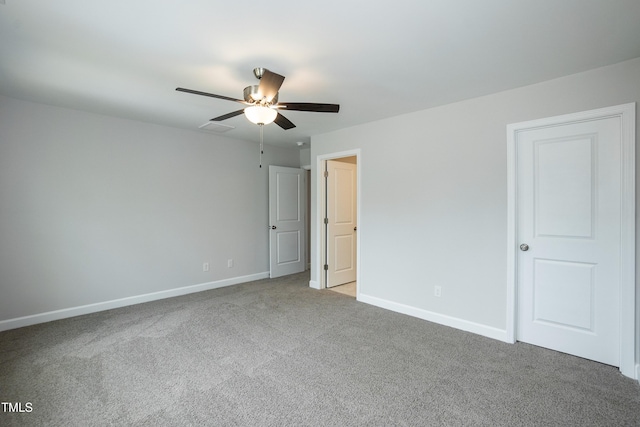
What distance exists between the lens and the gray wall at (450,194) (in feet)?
8.84

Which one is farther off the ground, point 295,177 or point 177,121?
point 177,121

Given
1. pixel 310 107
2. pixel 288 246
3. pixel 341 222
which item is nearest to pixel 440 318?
pixel 341 222

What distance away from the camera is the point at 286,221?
18.4ft

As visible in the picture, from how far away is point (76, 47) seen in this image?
2.13m

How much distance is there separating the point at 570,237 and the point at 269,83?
2.76 metres

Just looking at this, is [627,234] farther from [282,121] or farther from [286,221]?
[286,221]

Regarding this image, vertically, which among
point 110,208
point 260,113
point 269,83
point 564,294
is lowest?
point 564,294

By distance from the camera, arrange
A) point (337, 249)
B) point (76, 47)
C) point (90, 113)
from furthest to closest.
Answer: point (337, 249)
point (90, 113)
point (76, 47)

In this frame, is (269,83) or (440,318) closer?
(269,83)

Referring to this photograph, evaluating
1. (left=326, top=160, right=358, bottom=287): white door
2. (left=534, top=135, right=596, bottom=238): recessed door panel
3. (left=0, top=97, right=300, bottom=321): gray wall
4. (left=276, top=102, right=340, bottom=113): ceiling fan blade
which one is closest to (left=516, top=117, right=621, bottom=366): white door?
(left=534, top=135, right=596, bottom=238): recessed door panel

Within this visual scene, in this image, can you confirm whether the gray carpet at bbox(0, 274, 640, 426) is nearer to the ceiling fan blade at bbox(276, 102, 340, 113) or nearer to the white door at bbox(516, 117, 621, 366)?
the white door at bbox(516, 117, 621, 366)

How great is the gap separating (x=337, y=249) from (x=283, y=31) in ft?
11.3

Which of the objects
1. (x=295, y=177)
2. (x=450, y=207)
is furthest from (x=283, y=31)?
(x=295, y=177)

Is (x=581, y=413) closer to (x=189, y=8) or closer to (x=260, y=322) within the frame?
(x=260, y=322)
